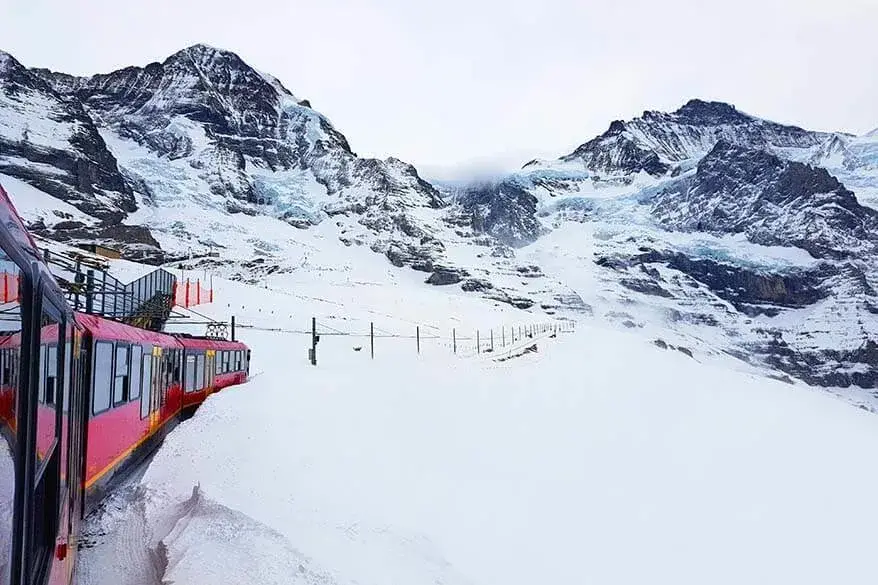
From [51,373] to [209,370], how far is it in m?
15.6

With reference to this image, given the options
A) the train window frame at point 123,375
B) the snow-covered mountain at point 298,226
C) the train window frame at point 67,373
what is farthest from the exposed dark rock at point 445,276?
the train window frame at point 67,373

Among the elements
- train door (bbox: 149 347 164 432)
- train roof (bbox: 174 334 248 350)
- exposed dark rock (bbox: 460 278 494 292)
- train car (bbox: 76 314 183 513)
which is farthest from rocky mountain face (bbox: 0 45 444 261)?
train car (bbox: 76 314 183 513)

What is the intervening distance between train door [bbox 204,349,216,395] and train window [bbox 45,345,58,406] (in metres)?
14.8

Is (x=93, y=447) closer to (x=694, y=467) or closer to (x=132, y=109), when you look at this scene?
(x=694, y=467)

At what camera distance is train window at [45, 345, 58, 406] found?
3857mm

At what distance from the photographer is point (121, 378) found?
31.4 ft

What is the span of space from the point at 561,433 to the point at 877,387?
188 m

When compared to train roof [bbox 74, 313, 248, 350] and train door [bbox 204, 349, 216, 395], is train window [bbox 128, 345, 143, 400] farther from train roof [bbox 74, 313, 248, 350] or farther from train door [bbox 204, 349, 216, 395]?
train door [bbox 204, 349, 216, 395]

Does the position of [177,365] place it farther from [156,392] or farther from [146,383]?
[146,383]

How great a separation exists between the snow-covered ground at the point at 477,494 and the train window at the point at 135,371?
1343mm

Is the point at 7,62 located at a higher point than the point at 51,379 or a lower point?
higher

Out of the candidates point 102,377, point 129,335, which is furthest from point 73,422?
point 129,335

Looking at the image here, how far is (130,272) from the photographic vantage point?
44344 mm

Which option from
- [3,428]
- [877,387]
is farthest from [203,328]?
[877,387]
